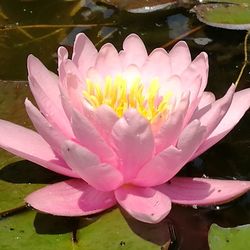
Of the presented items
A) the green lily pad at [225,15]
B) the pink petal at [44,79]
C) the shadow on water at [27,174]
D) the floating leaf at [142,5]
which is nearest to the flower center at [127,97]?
the pink petal at [44,79]

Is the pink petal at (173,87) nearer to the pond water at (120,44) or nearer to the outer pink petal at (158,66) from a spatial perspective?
the outer pink petal at (158,66)

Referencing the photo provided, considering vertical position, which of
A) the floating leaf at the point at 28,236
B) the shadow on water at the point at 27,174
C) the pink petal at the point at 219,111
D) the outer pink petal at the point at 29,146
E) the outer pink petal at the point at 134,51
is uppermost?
the outer pink petal at the point at 134,51

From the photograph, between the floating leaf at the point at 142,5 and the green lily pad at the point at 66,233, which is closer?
the green lily pad at the point at 66,233

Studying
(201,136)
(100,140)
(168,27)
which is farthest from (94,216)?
(168,27)

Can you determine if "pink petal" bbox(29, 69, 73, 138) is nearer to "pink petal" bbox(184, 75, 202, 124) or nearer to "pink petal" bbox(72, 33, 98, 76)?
"pink petal" bbox(72, 33, 98, 76)

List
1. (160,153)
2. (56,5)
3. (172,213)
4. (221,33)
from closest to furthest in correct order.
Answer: (160,153) < (172,213) < (221,33) < (56,5)

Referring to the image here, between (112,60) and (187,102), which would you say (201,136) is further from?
(112,60)

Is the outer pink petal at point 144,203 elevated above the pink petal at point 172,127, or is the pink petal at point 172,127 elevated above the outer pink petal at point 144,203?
the pink petal at point 172,127
